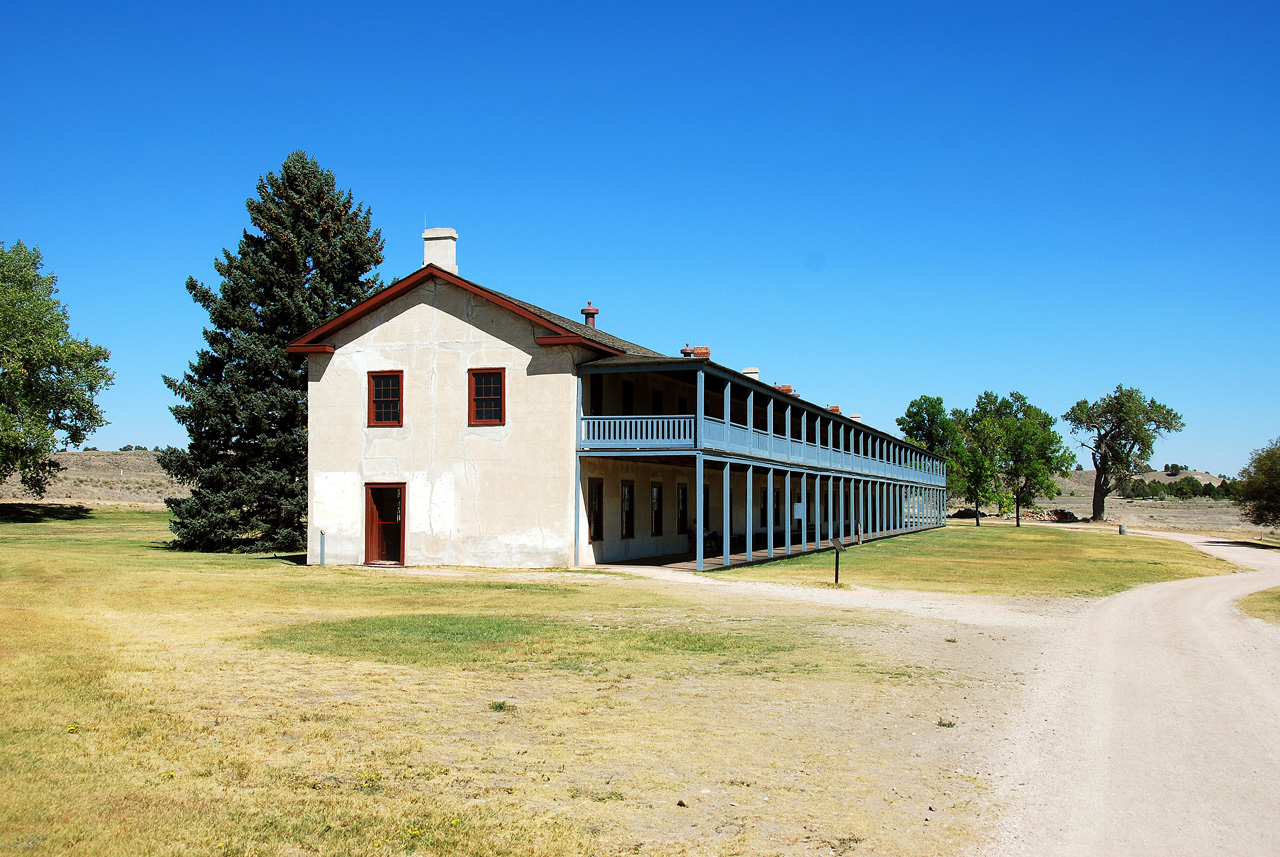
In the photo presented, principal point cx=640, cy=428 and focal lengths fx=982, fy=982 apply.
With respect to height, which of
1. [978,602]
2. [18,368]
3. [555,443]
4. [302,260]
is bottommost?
[978,602]

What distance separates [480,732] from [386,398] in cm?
2049

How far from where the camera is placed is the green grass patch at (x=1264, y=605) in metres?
18.6

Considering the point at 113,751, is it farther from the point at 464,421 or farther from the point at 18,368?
the point at 18,368

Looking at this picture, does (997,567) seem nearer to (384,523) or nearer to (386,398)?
(384,523)

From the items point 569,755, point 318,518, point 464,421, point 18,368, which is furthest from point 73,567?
point 18,368

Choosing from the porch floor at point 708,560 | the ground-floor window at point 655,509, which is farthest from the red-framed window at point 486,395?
the ground-floor window at point 655,509

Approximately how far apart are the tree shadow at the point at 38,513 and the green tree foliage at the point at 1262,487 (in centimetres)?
6590

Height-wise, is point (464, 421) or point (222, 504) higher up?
point (464, 421)

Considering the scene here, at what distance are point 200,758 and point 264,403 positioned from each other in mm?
30788

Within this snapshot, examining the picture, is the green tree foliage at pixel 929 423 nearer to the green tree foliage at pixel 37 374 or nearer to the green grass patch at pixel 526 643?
the green tree foliage at pixel 37 374

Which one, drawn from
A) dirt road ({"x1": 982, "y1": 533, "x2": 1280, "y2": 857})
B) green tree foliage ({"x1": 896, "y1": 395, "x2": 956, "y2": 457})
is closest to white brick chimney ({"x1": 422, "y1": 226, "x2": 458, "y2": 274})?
dirt road ({"x1": 982, "y1": 533, "x2": 1280, "y2": 857})

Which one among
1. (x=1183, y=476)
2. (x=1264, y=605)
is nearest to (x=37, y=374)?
(x=1264, y=605)

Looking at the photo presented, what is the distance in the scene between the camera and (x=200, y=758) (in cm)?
685

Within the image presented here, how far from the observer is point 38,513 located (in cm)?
5794
